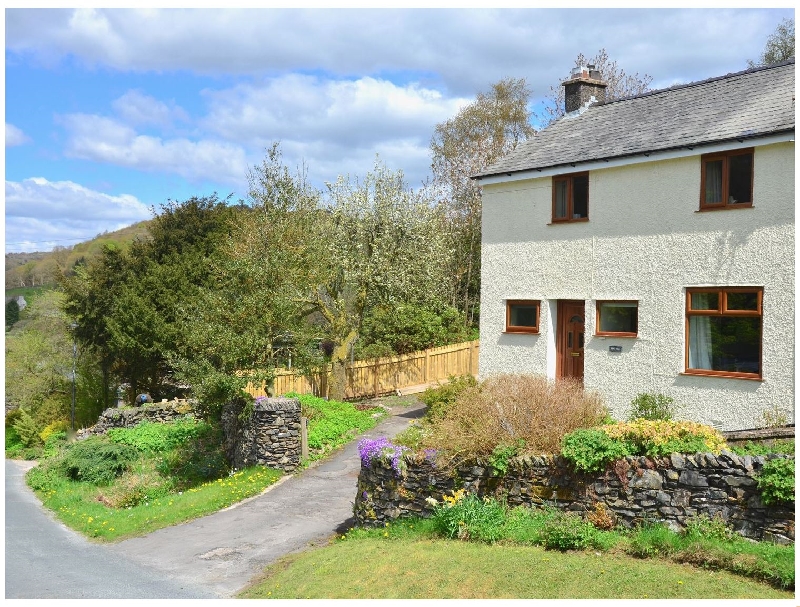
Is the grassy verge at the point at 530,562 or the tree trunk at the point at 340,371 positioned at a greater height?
the tree trunk at the point at 340,371

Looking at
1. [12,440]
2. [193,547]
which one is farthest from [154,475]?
[12,440]

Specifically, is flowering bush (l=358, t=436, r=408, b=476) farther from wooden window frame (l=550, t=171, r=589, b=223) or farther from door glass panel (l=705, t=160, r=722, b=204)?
door glass panel (l=705, t=160, r=722, b=204)

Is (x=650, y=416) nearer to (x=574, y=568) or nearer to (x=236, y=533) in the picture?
(x=574, y=568)

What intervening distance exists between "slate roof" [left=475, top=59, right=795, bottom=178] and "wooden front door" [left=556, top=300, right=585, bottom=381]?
355 cm

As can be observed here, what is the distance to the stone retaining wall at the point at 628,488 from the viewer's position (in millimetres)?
9547

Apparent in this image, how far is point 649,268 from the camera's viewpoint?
16.5 m

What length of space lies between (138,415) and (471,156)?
21.8 meters

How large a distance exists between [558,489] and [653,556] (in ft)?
6.19

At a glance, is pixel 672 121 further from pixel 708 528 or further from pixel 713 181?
pixel 708 528

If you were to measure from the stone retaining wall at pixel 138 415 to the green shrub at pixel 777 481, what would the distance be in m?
22.4

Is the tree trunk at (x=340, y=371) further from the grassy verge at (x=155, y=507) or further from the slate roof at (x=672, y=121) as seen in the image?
the slate roof at (x=672, y=121)

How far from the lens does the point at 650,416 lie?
50.5 feet

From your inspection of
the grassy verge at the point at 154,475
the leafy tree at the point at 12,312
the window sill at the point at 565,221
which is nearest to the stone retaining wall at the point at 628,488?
the grassy verge at the point at 154,475

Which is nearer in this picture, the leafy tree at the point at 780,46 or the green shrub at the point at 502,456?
the green shrub at the point at 502,456
